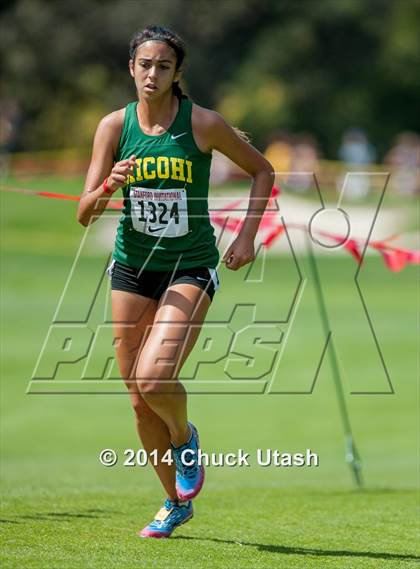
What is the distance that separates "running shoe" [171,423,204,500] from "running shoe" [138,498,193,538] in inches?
2.9

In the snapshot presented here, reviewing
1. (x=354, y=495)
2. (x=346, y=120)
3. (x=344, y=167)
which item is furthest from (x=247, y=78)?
(x=354, y=495)

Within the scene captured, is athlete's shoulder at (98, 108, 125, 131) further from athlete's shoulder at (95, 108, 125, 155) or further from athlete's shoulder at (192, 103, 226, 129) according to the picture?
athlete's shoulder at (192, 103, 226, 129)

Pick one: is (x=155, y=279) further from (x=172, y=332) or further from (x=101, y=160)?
(x=101, y=160)

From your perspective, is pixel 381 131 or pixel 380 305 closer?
pixel 380 305

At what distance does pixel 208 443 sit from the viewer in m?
13.8

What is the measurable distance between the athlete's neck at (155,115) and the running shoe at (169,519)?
6.66 feet

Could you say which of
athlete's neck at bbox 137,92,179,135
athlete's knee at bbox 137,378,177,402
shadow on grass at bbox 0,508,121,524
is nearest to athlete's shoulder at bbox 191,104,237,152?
athlete's neck at bbox 137,92,179,135

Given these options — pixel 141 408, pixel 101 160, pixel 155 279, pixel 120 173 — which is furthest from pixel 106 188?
pixel 141 408

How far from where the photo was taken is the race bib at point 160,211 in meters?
6.45

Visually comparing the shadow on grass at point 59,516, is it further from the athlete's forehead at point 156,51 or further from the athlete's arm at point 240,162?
the athlete's forehead at point 156,51

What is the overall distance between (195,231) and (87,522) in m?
1.86

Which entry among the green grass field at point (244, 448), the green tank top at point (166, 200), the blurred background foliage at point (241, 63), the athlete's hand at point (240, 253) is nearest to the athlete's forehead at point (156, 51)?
the green tank top at point (166, 200)

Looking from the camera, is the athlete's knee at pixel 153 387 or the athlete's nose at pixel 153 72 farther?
the athlete's nose at pixel 153 72

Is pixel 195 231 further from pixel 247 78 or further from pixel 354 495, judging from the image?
pixel 247 78
